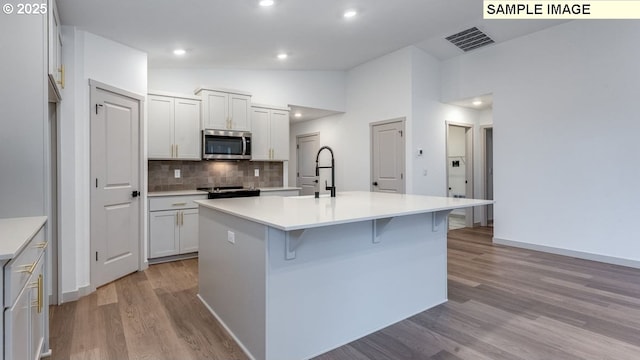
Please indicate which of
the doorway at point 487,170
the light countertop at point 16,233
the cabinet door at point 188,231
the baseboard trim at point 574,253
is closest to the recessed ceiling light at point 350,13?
the cabinet door at point 188,231

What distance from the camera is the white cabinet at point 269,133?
17.6ft

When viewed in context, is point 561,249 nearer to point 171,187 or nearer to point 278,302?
point 278,302

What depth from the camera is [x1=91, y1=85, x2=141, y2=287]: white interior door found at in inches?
130

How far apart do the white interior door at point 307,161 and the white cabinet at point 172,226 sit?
3.21 m

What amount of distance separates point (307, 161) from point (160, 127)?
3.59 meters

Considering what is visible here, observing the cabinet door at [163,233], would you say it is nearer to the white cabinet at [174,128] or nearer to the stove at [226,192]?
the stove at [226,192]

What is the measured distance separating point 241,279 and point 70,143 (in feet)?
7.28

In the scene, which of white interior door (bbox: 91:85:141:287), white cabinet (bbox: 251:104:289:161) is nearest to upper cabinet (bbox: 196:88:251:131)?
white cabinet (bbox: 251:104:289:161)

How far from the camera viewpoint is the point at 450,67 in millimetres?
5734

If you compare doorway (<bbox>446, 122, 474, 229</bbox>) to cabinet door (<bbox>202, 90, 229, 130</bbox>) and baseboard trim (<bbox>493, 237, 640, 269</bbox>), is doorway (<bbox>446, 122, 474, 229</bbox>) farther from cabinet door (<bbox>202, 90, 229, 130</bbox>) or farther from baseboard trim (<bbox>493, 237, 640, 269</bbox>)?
cabinet door (<bbox>202, 90, 229, 130</bbox>)

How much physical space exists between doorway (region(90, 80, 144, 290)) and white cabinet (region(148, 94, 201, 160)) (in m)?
0.54

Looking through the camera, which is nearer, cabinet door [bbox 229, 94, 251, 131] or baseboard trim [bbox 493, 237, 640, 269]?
baseboard trim [bbox 493, 237, 640, 269]

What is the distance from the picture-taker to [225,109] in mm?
4898

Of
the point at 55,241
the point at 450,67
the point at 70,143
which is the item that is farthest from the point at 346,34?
the point at 55,241
